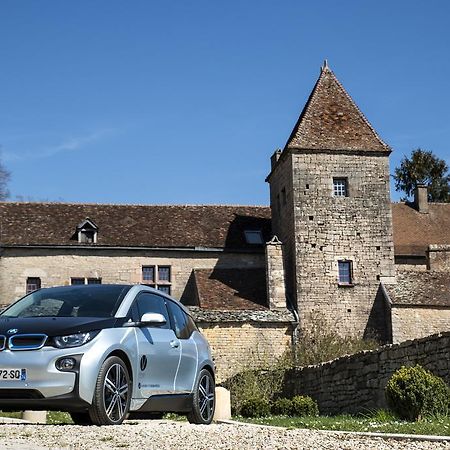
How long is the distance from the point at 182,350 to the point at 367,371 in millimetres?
9454

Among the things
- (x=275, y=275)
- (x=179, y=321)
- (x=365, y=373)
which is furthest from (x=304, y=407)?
(x=275, y=275)

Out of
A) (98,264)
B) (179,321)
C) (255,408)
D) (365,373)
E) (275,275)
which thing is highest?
(98,264)

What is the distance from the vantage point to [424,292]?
3569 cm

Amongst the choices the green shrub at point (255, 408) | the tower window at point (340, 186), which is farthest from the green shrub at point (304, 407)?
the tower window at point (340, 186)

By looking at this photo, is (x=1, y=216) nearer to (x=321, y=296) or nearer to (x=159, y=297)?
(x=321, y=296)

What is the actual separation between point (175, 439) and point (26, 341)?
1.69m

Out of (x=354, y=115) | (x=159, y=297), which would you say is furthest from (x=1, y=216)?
(x=159, y=297)

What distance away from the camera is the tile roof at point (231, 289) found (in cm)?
3584

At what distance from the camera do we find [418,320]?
3497 centimetres

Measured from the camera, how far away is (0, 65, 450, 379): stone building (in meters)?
35.3

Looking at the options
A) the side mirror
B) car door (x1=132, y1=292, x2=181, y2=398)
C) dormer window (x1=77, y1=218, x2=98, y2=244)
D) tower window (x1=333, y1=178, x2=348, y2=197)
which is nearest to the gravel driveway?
car door (x1=132, y1=292, x2=181, y2=398)

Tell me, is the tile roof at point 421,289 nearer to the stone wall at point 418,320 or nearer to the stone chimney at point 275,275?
the stone wall at point 418,320

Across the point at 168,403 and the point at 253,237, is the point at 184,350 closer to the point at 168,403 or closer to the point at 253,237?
the point at 168,403

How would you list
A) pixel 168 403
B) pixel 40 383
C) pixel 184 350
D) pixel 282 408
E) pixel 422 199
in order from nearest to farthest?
pixel 40 383
pixel 168 403
pixel 184 350
pixel 282 408
pixel 422 199
